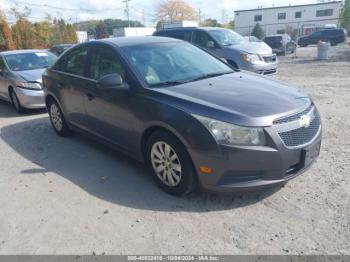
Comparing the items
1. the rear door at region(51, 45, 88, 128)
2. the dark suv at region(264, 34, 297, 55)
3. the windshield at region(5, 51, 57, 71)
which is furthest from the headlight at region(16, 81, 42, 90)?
the dark suv at region(264, 34, 297, 55)

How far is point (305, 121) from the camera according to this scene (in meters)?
3.31

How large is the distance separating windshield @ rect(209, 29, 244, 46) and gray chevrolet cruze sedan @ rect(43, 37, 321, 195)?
588cm

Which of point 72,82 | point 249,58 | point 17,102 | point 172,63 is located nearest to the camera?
point 172,63

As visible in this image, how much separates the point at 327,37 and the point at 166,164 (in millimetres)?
34611

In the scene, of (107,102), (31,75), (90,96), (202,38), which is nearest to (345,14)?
(202,38)

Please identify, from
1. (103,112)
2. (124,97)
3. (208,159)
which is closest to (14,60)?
(103,112)

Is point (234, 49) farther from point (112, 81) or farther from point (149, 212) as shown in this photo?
point (149, 212)

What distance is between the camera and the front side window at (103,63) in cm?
416

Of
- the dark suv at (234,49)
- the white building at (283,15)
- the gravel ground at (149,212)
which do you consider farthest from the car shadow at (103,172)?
the white building at (283,15)

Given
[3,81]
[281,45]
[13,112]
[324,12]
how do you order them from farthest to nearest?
[324,12] → [281,45] → [3,81] → [13,112]

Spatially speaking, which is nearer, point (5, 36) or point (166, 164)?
point (166, 164)

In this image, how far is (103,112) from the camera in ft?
14.4

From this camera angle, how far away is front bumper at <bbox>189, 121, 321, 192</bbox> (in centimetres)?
302

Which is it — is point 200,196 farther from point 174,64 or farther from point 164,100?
point 174,64
